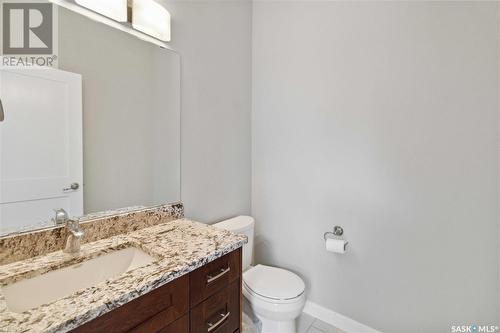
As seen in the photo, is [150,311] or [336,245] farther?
[336,245]

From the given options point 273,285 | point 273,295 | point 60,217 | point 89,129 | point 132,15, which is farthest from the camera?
point 273,285

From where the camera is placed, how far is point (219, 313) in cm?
106

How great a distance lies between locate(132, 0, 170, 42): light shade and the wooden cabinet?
4.06 feet

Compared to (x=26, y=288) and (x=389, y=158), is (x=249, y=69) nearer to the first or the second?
(x=389, y=158)

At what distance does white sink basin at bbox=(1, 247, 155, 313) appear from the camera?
2.50ft

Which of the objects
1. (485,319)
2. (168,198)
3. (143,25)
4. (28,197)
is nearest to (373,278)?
(485,319)

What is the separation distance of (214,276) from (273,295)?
24.5 inches

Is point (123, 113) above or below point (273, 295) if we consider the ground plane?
above

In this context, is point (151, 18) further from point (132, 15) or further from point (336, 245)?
point (336, 245)

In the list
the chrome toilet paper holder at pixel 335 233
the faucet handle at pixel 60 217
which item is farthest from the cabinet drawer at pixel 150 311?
the chrome toilet paper holder at pixel 335 233

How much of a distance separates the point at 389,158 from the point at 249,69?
4.35ft

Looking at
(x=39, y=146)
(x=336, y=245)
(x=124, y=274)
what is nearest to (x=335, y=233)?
(x=336, y=245)

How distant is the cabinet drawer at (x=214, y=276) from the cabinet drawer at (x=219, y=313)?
31 mm

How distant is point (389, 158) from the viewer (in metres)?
1.56
